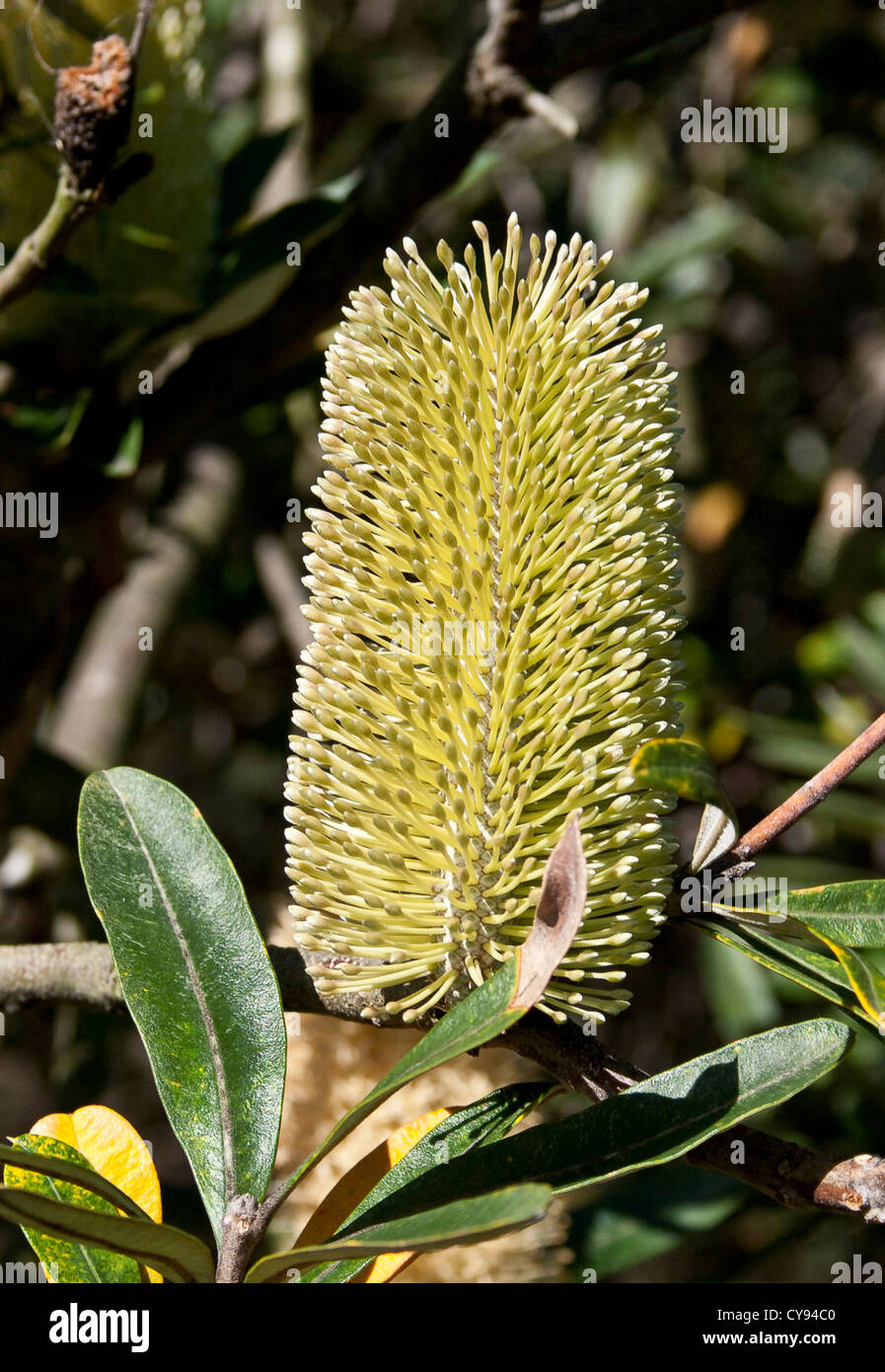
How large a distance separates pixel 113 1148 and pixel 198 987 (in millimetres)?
135

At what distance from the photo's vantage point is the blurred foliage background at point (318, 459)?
1.17m

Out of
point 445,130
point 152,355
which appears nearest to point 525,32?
point 445,130

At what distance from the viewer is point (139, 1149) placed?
0.77 m

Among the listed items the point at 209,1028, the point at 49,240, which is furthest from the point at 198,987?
the point at 49,240

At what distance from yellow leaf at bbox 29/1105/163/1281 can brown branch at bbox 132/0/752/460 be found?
67 cm

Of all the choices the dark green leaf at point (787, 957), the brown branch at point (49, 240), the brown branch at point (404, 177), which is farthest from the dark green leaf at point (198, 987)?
the brown branch at point (404, 177)

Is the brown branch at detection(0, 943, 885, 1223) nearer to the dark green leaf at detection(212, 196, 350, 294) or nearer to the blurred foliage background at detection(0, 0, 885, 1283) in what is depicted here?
the blurred foliage background at detection(0, 0, 885, 1283)

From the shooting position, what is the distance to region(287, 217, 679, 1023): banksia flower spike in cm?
71

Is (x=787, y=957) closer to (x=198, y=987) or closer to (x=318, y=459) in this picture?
(x=198, y=987)

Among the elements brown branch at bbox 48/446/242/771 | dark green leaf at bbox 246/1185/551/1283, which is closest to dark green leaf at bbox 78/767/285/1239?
dark green leaf at bbox 246/1185/551/1283

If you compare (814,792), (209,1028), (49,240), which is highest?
(49,240)

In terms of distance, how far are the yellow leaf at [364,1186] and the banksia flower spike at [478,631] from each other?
0.26ft

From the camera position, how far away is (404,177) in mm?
1123
